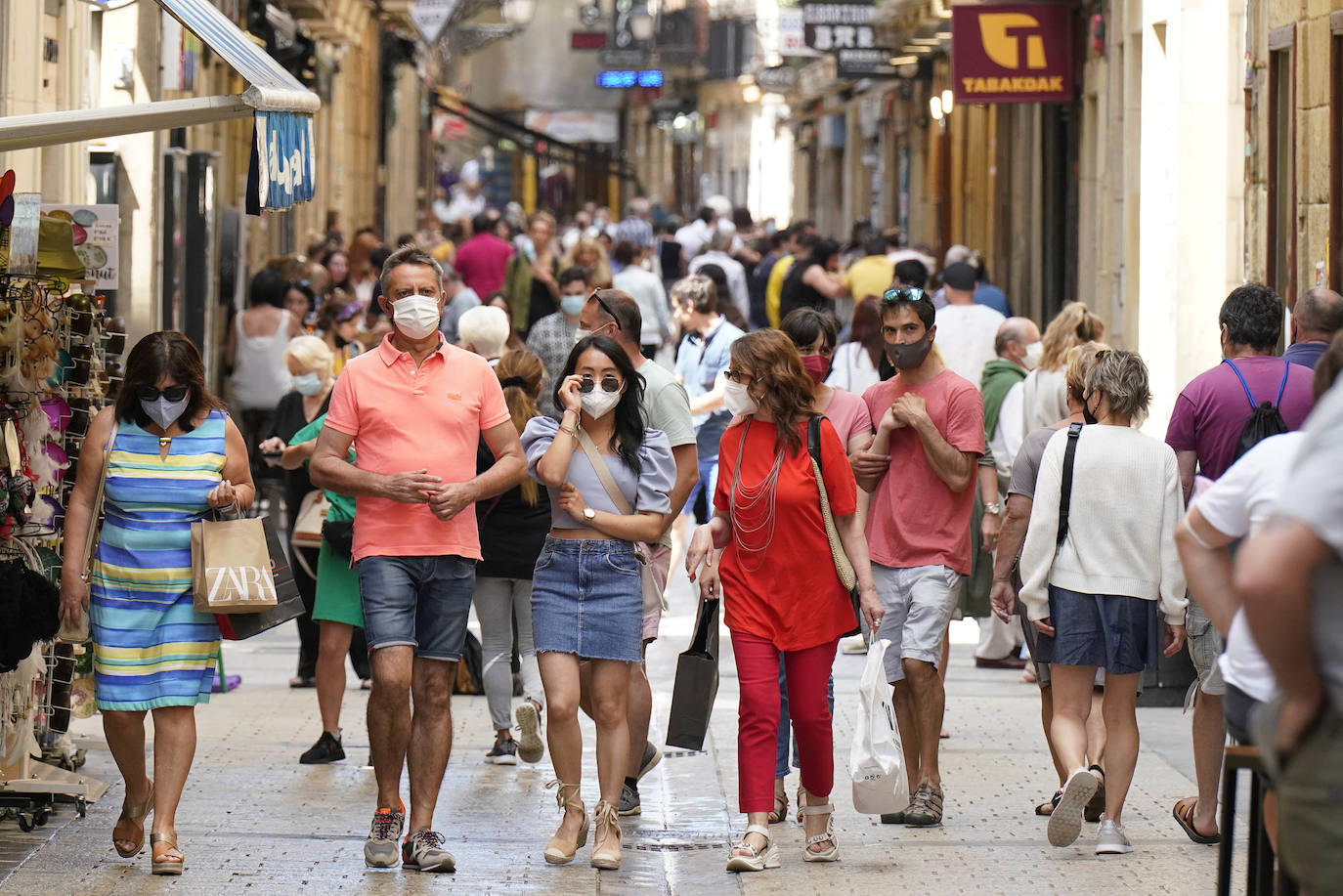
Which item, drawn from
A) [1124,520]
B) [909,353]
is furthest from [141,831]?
[1124,520]

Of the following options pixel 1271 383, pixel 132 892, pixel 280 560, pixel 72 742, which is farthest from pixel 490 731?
pixel 1271 383

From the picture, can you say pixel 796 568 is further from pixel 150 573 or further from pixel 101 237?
pixel 101 237

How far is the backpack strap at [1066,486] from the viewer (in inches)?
271

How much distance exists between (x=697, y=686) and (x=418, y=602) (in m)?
0.96

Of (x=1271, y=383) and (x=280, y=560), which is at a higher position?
(x=1271, y=383)

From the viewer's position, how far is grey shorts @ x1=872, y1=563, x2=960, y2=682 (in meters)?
7.37

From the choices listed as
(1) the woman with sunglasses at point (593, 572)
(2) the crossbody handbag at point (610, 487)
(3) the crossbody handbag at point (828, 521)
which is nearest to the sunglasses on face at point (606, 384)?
(1) the woman with sunglasses at point (593, 572)

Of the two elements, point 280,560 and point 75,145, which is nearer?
point 280,560

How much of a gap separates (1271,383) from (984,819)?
1.86m

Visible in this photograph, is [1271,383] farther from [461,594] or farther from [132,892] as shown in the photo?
[132,892]

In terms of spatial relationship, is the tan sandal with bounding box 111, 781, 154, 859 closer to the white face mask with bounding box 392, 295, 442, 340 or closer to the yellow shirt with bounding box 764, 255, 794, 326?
the white face mask with bounding box 392, 295, 442, 340

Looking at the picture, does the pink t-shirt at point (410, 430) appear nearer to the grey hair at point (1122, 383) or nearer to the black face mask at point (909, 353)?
the black face mask at point (909, 353)

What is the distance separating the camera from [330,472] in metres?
6.63

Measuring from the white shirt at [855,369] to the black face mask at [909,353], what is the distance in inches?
146
